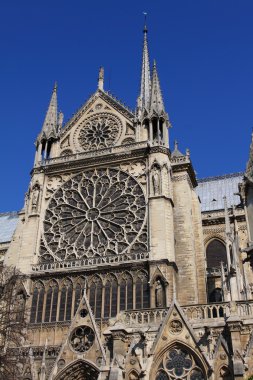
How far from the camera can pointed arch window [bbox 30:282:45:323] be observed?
83.5 ft

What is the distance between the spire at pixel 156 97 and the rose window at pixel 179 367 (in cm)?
1791

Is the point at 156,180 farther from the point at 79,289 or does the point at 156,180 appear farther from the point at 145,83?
the point at 145,83

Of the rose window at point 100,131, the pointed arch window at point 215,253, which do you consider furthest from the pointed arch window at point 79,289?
the pointed arch window at point 215,253

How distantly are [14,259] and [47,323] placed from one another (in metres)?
6.18

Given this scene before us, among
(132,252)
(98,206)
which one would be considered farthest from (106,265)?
(98,206)

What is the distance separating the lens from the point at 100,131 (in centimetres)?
3167

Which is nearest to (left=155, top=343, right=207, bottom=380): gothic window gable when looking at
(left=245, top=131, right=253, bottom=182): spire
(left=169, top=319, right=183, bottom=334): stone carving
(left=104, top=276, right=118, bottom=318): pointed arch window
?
(left=169, top=319, right=183, bottom=334): stone carving

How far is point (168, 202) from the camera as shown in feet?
88.9

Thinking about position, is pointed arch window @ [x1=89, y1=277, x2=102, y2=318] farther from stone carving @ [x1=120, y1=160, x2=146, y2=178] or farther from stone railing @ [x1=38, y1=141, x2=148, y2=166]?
stone railing @ [x1=38, y1=141, x2=148, y2=166]

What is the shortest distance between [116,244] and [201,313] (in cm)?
1088

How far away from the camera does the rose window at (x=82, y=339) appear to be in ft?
68.3

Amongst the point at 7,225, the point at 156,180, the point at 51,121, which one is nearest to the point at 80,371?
the point at 156,180

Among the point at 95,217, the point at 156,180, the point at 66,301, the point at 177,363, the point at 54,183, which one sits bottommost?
the point at 177,363

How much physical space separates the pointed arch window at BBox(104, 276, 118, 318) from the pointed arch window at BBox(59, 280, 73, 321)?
197 cm
